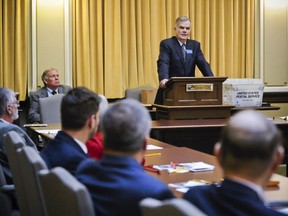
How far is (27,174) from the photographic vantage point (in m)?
2.20

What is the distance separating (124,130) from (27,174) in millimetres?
557

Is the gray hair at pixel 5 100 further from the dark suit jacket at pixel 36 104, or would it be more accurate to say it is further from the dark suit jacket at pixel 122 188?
the dark suit jacket at pixel 36 104

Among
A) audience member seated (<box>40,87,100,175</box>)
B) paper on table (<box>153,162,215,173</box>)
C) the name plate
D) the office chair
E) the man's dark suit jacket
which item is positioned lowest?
the office chair

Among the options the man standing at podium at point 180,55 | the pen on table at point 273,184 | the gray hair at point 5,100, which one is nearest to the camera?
the pen on table at point 273,184

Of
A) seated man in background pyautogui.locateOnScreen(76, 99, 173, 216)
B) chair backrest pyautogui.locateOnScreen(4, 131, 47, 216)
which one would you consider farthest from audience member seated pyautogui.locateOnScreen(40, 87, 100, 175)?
seated man in background pyautogui.locateOnScreen(76, 99, 173, 216)

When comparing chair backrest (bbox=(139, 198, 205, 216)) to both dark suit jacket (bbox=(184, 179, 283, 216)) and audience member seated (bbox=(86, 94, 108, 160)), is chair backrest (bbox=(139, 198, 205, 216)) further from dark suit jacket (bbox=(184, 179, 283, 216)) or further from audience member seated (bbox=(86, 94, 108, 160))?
audience member seated (bbox=(86, 94, 108, 160))

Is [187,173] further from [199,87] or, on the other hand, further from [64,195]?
[199,87]

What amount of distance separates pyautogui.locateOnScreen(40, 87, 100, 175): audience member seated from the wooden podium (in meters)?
3.10

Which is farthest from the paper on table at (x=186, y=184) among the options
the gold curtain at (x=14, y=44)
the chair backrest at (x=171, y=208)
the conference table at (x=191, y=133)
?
the gold curtain at (x=14, y=44)

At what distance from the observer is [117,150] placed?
1842 millimetres

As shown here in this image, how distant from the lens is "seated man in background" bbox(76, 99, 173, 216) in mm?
1752

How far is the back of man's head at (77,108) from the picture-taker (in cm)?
257

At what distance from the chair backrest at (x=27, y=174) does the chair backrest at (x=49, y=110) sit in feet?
11.1

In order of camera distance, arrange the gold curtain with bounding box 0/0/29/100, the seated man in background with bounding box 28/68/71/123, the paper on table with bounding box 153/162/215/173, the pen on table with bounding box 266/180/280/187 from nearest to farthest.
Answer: the pen on table with bounding box 266/180/280/187 → the paper on table with bounding box 153/162/215/173 → the seated man in background with bounding box 28/68/71/123 → the gold curtain with bounding box 0/0/29/100
